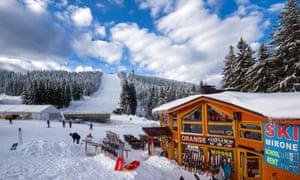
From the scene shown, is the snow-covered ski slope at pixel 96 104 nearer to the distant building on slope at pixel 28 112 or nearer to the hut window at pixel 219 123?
the distant building on slope at pixel 28 112

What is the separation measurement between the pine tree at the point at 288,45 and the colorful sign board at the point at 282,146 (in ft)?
31.7

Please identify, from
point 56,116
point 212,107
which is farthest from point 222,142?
point 56,116

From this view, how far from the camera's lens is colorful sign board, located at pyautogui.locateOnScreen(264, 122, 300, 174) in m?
8.06

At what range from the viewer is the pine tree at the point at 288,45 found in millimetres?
16781

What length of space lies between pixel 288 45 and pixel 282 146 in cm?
1278

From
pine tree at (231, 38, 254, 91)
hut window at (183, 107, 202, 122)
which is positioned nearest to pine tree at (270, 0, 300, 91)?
pine tree at (231, 38, 254, 91)

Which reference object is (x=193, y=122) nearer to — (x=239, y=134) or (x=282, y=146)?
(x=239, y=134)

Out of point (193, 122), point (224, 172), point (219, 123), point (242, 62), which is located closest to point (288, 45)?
Answer: point (242, 62)

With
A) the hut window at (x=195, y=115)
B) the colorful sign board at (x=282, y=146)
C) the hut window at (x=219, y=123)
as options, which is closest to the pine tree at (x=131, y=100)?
the hut window at (x=195, y=115)

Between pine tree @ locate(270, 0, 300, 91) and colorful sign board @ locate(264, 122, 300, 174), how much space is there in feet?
31.7

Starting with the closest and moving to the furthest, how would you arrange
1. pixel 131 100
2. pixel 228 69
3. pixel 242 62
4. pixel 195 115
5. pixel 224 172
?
pixel 224 172 < pixel 195 115 < pixel 242 62 < pixel 228 69 < pixel 131 100

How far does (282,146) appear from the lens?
8.61 m

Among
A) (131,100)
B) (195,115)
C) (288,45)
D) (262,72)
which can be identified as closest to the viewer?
(195,115)

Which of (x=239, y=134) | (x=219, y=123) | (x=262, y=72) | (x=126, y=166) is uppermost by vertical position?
(x=262, y=72)
